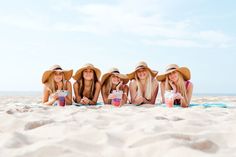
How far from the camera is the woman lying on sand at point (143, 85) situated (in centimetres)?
575

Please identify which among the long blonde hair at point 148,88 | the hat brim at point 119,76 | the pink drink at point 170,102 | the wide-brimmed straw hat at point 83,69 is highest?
the wide-brimmed straw hat at point 83,69

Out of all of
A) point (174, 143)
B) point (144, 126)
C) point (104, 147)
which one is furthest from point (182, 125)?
point (104, 147)

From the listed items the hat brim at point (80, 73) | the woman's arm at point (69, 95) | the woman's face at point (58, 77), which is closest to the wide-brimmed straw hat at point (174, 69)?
the hat brim at point (80, 73)

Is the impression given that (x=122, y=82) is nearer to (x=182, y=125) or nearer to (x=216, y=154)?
(x=182, y=125)

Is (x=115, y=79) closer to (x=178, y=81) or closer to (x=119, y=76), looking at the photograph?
(x=119, y=76)

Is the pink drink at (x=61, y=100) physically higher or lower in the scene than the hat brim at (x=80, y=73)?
→ lower

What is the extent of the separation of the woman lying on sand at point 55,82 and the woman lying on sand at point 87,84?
7.5 inches

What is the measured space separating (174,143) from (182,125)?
2.41 ft

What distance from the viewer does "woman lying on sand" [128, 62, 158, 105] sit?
5.75m

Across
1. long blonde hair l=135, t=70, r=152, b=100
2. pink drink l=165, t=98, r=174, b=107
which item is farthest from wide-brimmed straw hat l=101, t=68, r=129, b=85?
pink drink l=165, t=98, r=174, b=107

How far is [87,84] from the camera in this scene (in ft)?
19.6

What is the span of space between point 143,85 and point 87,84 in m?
1.16

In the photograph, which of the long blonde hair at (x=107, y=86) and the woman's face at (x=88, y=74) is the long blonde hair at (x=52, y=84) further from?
the long blonde hair at (x=107, y=86)

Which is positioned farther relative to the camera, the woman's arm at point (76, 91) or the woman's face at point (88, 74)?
the woman's arm at point (76, 91)
